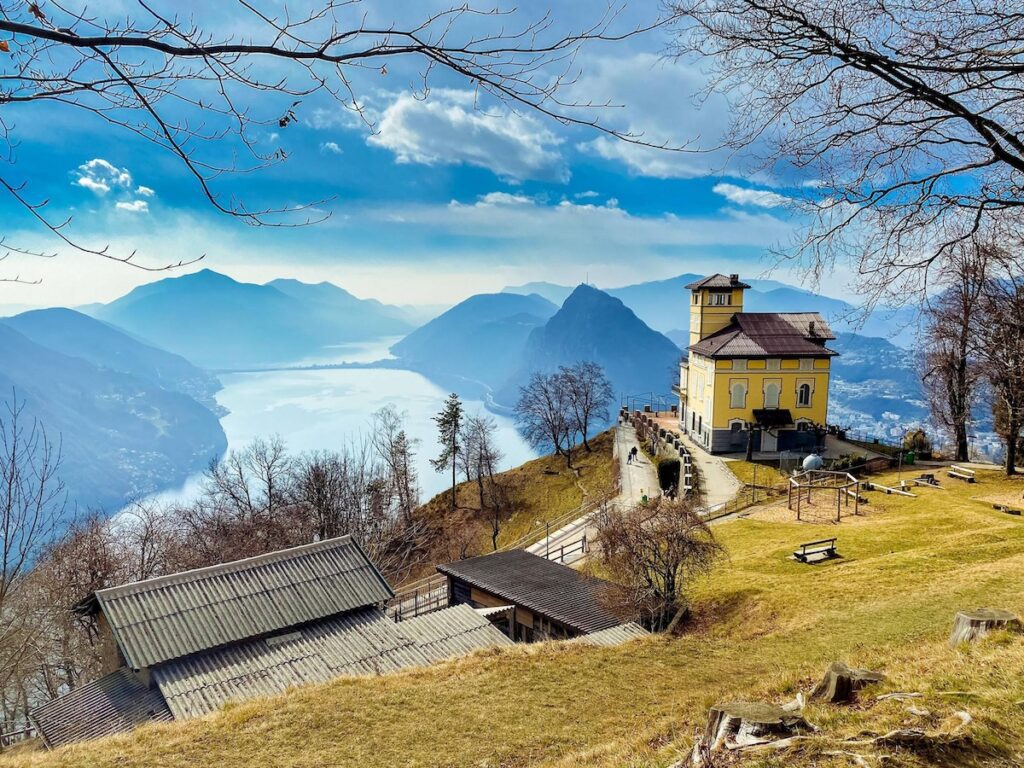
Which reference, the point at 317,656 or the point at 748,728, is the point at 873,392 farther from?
the point at 748,728

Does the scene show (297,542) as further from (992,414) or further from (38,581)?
(992,414)

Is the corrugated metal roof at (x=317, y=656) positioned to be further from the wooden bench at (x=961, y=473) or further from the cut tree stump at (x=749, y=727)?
the wooden bench at (x=961, y=473)

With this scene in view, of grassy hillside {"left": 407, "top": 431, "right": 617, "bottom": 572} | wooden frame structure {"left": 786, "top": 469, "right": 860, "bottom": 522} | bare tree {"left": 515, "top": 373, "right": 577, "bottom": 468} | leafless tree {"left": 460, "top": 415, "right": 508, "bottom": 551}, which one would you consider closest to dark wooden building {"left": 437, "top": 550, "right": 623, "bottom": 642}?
wooden frame structure {"left": 786, "top": 469, "right": 860, "bottom": 522}

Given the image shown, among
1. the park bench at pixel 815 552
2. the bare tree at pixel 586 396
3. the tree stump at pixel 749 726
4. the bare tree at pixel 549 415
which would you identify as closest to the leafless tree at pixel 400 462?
the bare tree at pixel 549 415

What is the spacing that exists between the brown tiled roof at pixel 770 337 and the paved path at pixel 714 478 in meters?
6.71

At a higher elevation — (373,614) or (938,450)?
(938,450)

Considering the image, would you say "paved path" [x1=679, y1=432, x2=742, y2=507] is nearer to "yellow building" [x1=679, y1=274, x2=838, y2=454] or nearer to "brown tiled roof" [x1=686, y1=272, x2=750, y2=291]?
"yellow building" [x1=679, y1=274, x2=838, y2=454]

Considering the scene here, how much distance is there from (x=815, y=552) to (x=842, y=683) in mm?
15544

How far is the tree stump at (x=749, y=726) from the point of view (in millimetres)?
4406

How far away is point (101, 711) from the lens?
485 inches

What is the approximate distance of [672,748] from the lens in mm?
5285

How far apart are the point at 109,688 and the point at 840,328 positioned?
1642 centimetres

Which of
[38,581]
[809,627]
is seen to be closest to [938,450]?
[809,627]

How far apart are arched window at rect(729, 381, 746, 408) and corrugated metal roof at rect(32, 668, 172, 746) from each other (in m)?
33.9
